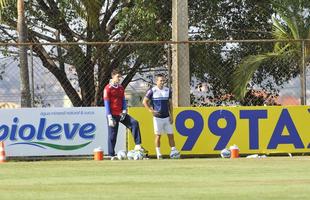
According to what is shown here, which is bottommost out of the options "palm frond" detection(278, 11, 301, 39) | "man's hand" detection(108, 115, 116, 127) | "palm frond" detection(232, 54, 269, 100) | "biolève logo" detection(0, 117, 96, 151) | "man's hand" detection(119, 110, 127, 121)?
"biolève logo" detection(0, 117, 96, 151)

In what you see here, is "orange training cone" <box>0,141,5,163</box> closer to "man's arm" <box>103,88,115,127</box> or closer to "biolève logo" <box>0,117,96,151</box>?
"biolève logo" <box>0,117,96,151</box>

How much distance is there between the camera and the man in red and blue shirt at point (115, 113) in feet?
59.2

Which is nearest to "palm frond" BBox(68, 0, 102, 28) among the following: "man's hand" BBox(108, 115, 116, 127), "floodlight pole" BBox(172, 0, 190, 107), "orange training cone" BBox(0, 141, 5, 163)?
"floodlight pole" BBox(172, 0, 190, 107)

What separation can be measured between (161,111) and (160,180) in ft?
20.9

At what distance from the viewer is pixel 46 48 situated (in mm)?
27734

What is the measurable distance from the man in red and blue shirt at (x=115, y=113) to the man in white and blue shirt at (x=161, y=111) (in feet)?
1.47

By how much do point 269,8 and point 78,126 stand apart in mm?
10780

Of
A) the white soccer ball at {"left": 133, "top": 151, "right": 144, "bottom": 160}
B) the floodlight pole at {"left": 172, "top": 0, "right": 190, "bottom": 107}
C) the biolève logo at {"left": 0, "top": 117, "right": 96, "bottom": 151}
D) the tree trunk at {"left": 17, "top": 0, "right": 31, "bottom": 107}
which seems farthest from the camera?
the tree trunk at {"left": 17, "top": 0, "right": 31, "bottom": 107}

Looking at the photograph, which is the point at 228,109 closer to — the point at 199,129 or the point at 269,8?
the point at 199,129

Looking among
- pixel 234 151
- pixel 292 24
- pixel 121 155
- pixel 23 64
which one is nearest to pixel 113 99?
pixel 121 155

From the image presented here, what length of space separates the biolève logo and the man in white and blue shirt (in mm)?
1483

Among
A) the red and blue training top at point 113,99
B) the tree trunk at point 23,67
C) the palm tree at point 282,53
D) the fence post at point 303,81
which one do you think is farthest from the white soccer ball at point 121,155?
the palm tree at point 282,53

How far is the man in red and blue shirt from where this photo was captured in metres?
18.0

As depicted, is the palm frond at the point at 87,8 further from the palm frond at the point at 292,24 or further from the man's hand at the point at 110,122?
the palm frond at the point at 292,24
